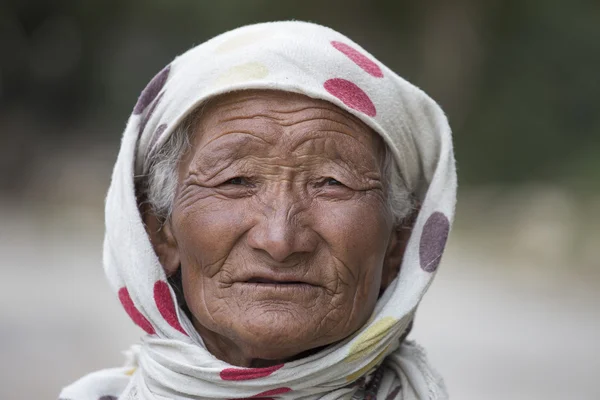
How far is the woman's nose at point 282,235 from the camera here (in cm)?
228

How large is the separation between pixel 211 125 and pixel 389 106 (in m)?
0.54

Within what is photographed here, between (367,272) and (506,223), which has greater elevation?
(367,272)

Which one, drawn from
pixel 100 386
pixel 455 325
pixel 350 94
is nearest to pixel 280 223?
pixel 350 94

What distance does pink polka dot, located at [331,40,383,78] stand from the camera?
253 centimetres

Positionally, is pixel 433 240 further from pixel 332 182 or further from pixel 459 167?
pixel 459 167

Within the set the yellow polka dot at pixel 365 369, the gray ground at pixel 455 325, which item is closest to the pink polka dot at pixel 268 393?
the yellow polka dot at pixel 365 369

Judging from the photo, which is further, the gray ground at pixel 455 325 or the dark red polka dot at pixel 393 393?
the gray ground at pixel 455 325

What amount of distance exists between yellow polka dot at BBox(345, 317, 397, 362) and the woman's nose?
326 millimetres

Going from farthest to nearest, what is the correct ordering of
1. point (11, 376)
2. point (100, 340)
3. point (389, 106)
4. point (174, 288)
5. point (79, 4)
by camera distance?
point (79, 4) < point (100, 340) < point (11, 376) < point (174, 288) < point (389, 106)

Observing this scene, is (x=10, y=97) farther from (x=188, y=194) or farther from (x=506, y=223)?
(x=188, y=194)

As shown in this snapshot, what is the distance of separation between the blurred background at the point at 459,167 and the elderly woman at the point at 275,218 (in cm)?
409

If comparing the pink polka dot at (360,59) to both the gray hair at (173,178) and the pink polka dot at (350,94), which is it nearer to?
the pink polka dot at (350,94)

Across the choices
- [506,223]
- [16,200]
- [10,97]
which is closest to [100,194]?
[16,200]

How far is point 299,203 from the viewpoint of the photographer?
238cm
